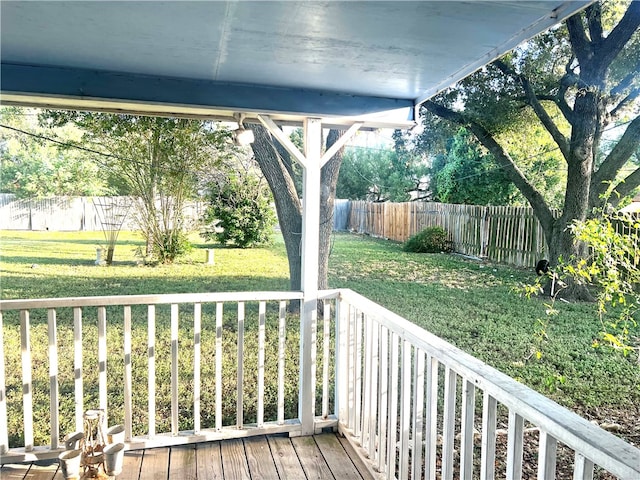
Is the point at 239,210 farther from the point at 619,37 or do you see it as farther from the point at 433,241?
the point at 619,37

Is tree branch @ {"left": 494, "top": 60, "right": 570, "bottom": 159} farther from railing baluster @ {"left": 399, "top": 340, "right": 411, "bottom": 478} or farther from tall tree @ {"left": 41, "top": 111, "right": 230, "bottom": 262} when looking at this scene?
railing baluster @ {"left": 399, "top": 340, "right": 411, "bottom": 478}

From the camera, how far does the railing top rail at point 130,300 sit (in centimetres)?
234

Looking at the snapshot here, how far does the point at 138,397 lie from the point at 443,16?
3.73 metres

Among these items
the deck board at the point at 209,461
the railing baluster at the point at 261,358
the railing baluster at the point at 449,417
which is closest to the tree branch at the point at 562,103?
the railing baluster at the point at 261,358

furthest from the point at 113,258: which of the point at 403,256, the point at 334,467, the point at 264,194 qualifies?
the point at 334,467

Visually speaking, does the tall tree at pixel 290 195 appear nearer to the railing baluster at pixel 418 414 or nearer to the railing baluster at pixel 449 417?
the railing baluster at pixel 418 414

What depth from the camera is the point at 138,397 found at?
3963mm

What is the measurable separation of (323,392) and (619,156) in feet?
17.0

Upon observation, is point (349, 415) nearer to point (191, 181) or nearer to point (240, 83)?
point (240, 83)

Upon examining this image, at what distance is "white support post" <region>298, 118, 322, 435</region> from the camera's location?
105 inches

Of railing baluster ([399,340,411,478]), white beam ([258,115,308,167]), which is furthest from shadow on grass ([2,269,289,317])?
railing baluster ([399,340,411,478])

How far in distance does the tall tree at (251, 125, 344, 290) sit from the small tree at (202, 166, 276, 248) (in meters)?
1.93

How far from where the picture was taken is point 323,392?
9.37 ft

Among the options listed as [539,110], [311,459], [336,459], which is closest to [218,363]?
[311,459]
